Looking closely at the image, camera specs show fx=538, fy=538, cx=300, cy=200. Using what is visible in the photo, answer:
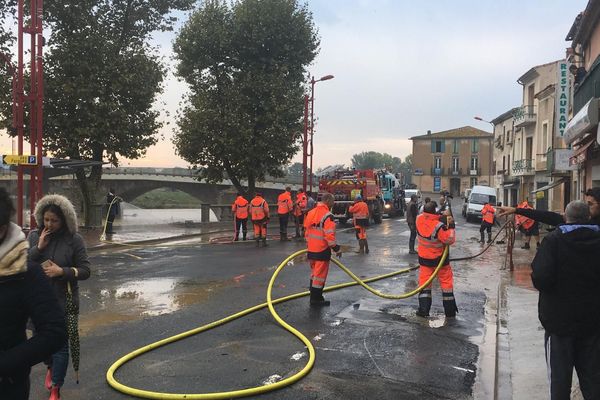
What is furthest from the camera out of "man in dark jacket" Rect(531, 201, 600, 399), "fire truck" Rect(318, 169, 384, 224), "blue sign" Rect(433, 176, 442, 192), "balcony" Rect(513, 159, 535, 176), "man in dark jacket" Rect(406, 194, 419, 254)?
"blue sign" Rect(433, 176, 442, 192)

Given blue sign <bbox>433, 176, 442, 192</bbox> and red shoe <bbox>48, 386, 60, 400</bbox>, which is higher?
blue sign <bbox>433, 176, 442, 192</bbox>

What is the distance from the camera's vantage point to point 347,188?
25.5m

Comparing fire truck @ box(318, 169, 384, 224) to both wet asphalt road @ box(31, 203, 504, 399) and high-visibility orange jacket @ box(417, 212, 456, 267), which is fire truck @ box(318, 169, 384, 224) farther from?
high-visibility orange jacket @ box(417, 212, 456, 267)

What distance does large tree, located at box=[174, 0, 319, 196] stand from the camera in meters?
26.0

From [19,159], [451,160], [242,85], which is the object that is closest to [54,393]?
[19,159]

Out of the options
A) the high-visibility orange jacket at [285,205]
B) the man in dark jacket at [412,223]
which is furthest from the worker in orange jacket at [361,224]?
the high-visibility orange jacket at [285,205]

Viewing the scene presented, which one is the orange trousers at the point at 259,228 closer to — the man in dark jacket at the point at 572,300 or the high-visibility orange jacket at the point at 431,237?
the high-visibility orange jacket at the point at 431,237

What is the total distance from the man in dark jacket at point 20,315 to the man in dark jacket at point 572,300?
298 cm

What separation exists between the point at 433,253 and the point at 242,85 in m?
20.4

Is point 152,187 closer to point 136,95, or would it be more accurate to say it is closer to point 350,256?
point 136,95

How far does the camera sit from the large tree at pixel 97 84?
64.8 feet

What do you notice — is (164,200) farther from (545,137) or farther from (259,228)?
(259,228)

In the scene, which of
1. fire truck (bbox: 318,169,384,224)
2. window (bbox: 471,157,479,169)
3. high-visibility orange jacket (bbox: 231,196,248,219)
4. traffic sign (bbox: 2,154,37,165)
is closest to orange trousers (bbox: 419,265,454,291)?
high-visibility orange jacket (bbox: 231,196,248,219)

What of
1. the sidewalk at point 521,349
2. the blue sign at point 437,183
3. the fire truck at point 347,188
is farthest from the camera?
the blue sign at point 437,183
